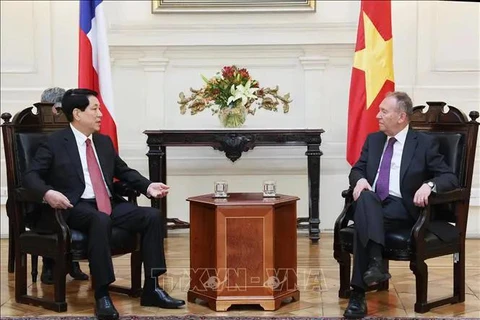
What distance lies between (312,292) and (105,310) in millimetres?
1273

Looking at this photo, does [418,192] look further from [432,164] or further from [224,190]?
[224,190]

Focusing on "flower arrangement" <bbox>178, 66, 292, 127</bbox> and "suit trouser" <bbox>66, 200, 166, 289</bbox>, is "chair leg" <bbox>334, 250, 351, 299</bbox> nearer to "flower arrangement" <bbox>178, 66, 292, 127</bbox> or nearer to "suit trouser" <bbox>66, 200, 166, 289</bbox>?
"suit trouser" <bbox>66, 200, 166, 289</bbox>

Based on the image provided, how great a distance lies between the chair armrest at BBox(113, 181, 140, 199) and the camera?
4543mm

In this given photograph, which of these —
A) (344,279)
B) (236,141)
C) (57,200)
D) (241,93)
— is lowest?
(344,279)

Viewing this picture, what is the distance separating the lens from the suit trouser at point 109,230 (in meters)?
3.92

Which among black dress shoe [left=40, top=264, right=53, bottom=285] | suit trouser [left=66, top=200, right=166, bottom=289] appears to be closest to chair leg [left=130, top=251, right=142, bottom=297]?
suit trouser [left=66, top=200, right=166, bottom=289]

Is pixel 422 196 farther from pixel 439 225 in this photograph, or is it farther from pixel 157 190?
pixel 157 190


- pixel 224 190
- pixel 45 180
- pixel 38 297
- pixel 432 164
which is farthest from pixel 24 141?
pixel 432 164

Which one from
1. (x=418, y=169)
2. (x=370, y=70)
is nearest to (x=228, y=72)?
(x=370, y=70)

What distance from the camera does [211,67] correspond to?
677 cm

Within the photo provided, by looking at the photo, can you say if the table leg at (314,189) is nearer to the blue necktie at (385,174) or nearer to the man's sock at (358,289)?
the blue necktie at (385,174)

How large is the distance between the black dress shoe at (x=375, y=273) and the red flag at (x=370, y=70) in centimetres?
222

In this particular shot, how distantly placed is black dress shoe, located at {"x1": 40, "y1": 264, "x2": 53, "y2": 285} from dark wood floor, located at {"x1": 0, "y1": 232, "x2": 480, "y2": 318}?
1.5 inches

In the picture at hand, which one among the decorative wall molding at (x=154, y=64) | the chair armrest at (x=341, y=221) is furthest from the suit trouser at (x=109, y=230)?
the decorative wall molding at (x=154, y=64)
